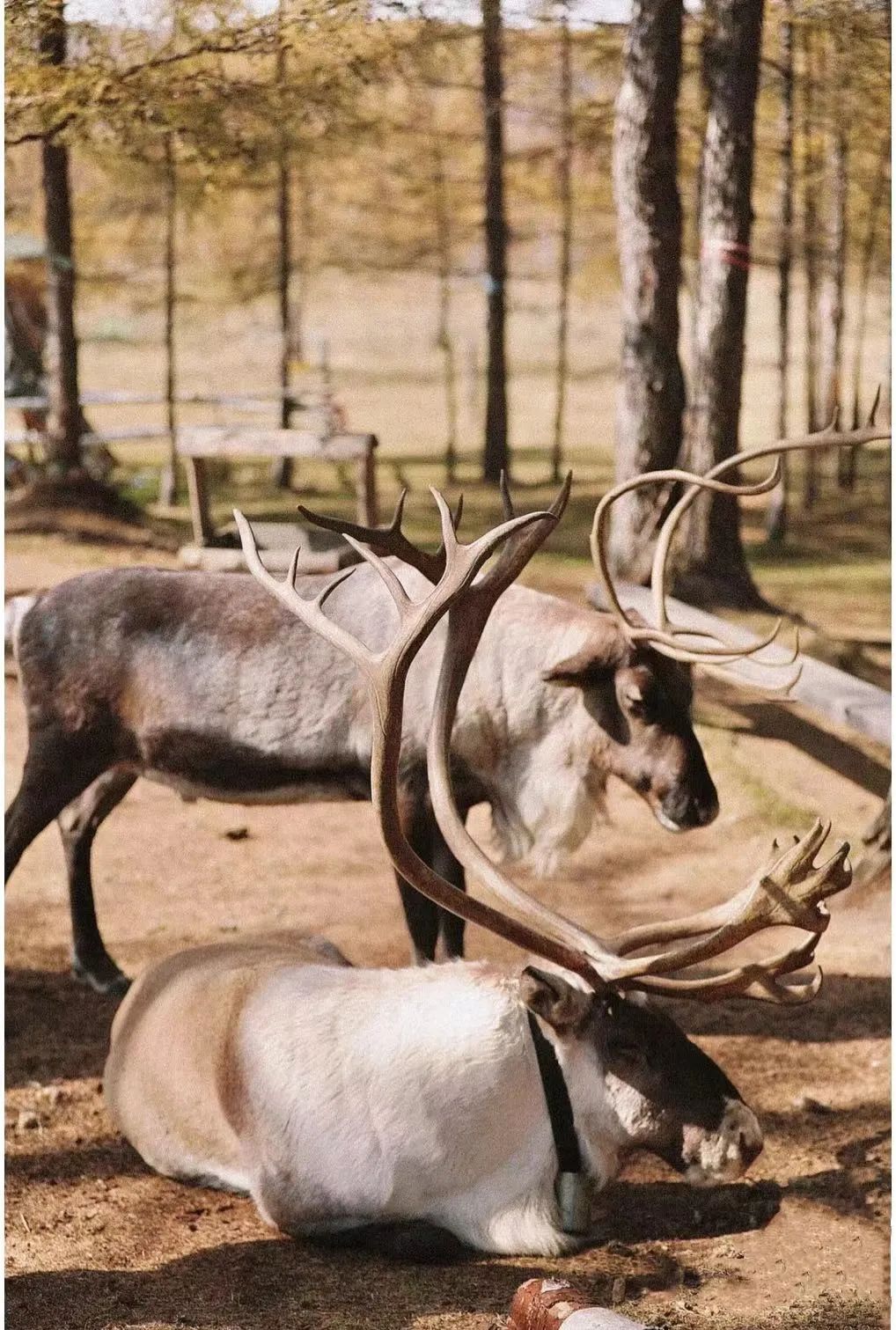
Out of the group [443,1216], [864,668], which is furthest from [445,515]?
[864,668]

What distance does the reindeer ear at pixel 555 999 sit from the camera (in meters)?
3.38

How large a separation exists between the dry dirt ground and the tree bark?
147 cm

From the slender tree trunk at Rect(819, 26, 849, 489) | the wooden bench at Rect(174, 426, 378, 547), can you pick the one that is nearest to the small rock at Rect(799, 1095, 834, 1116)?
the wooden bench at Rect(174, 426, 378, 547)

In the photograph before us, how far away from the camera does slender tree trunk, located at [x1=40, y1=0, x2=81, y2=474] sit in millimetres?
8570

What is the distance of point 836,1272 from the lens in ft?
11.3

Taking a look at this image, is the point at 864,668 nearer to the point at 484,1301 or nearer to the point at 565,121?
the point at 565,121

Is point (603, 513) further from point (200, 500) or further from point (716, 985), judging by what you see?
point (200, 500)

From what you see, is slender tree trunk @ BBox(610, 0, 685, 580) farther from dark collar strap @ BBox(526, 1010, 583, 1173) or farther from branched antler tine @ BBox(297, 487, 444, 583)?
dark collar strap @ BBox(526, 1010, 583, 1173)

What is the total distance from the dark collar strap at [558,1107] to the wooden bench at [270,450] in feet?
9.63

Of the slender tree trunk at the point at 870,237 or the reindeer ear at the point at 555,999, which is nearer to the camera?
the reindeer ear at the point at 555,999

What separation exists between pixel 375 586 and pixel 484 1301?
6.58ft

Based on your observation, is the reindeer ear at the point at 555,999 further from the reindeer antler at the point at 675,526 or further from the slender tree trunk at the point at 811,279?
the slender tree trunk at the point at 811,279

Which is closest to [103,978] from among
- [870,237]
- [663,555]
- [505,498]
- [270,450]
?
[505,498]

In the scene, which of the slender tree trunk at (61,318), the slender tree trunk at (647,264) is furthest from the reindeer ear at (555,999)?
the slender tree trunk at (61,318)
